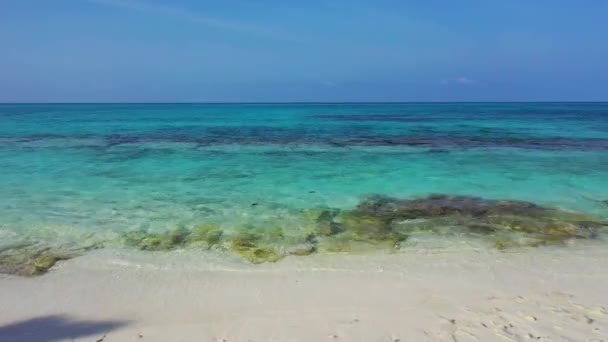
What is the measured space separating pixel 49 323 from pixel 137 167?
10.4 metres

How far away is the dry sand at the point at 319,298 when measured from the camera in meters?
4.02

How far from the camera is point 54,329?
4.09m

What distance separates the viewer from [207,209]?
8.69 m

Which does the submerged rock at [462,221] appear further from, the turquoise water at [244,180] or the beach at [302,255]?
the turquoise water at [244,180]

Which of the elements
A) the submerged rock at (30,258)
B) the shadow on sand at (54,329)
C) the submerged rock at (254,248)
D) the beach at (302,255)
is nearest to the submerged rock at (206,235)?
the beach at (302,255)

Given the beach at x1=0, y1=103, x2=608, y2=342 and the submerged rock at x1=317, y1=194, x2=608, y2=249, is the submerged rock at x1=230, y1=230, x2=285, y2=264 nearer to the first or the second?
the beach at x1=0, y1=103, x2=608, y2=342

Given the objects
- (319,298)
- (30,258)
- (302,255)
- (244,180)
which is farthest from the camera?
(244,180)

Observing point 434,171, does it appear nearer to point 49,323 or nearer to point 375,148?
point 375,148

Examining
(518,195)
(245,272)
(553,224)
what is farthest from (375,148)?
(245,272)

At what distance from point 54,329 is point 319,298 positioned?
2.58 meters

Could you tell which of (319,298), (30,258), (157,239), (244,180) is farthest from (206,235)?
(244,180)

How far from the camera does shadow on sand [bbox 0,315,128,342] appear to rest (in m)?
3.92

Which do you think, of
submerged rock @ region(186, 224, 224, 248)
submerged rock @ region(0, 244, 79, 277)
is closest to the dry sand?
submerged rock @ region(0, 244, 79, 277)

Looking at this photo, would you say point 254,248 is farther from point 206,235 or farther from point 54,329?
point 54,329
